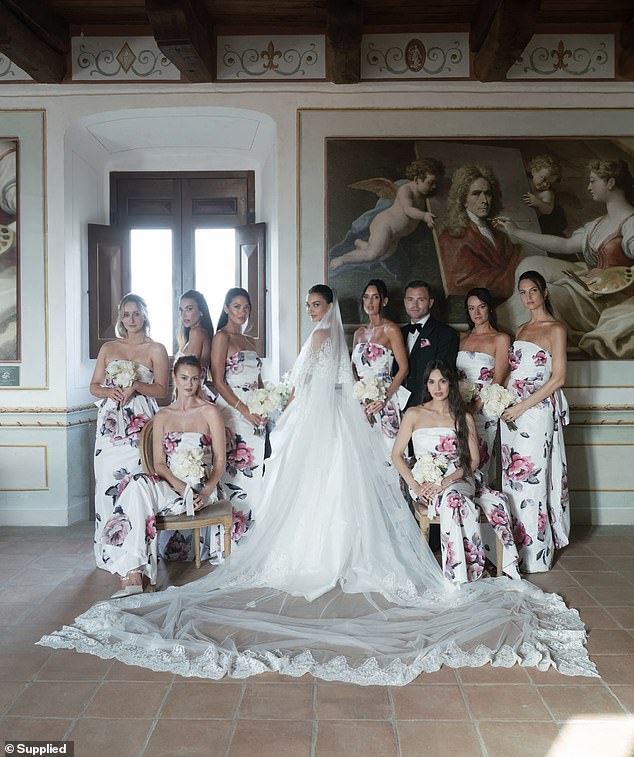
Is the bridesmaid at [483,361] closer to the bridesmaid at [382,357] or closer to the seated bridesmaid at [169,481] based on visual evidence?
the bridesmaid at [382,357]

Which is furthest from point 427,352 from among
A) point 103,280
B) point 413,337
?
point 103,280

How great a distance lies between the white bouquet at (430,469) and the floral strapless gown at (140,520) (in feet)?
4.68

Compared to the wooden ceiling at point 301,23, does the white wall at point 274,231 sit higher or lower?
lower

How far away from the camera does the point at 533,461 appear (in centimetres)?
497

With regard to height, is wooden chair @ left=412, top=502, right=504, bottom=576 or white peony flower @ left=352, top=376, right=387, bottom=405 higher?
white peony flower @ left=352, top=376, right=387, bottom=405

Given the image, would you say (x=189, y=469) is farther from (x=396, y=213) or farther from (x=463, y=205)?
(x=463, y=205)

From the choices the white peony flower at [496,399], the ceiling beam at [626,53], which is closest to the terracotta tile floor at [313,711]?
the white peony flower at [496,399]

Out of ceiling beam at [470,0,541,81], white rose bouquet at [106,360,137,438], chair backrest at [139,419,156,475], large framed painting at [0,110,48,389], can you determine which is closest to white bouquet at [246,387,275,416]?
chair backrest at [139,419,156,475]

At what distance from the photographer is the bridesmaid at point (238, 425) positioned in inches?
201

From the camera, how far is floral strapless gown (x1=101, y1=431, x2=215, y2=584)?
429cm

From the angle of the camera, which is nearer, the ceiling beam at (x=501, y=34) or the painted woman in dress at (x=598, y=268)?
the ceiling beam at (x=501, y=34)

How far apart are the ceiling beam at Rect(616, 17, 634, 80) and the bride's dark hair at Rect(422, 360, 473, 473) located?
3.24 m

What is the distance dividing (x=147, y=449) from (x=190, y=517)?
541 mm

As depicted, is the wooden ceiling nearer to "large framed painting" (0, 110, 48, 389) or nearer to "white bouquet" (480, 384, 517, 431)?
"large framed painting" (0, 110, 48, 389)
